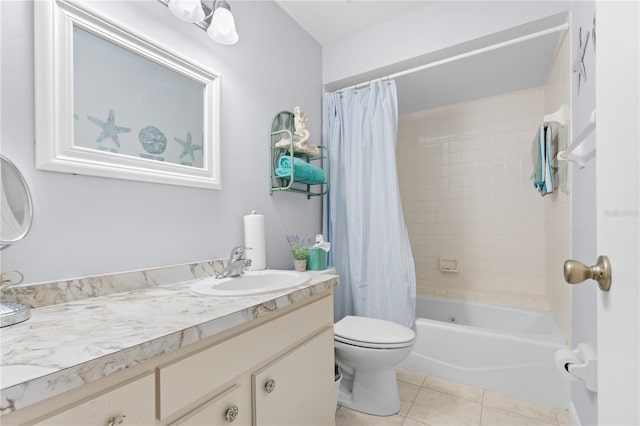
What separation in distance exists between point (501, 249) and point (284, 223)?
6.41 ft

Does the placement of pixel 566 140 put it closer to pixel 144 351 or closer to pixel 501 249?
pixel 501 249

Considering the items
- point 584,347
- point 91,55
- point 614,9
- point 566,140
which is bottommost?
point 584,347

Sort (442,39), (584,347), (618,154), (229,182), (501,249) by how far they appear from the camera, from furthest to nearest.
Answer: (501,249)
(442,39)
(229,182)
(584,347)
(618,154)

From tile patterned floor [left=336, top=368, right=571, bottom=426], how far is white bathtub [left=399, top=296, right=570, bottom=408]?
60 mm

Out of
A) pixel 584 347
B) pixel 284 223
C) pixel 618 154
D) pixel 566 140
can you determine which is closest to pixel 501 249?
pixel 566 140

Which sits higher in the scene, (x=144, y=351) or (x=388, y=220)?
(x=388, y=220)

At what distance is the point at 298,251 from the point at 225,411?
1118mm

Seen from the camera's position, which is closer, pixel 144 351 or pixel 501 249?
pixel 144 351

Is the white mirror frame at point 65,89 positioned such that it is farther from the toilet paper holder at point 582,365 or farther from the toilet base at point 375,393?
the toilet paper holder at point 582,365

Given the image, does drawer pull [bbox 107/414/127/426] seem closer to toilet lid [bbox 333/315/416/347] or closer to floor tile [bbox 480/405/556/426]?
toilet lid [bbox 333/315/416/347]

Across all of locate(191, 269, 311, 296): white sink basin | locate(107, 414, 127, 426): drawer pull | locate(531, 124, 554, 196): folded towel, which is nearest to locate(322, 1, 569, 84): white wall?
locate(531, 124, 554, 196): folded towel

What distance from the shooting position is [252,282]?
1.43 metres

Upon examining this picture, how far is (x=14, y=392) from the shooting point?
0.44 m

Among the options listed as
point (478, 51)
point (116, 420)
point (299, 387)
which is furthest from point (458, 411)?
point (478, 51)
